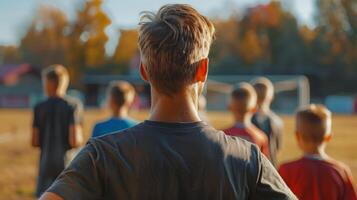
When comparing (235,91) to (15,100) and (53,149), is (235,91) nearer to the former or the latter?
(53,149)

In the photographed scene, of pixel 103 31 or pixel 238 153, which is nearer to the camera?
pixel 238 153

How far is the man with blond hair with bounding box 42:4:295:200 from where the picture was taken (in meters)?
1.61

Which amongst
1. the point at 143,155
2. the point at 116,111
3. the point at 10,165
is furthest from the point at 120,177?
the point at 10,165

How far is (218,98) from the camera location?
51656 mm

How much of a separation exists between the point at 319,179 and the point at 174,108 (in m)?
1.74

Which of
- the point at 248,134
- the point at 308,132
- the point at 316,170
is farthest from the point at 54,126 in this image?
the point at 316,170

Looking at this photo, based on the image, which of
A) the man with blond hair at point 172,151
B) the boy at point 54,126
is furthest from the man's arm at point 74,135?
the man with blond hair at point 172,151

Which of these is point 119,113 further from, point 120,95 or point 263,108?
point 263,108

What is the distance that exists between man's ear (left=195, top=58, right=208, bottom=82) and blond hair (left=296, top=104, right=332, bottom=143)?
72.1 inches

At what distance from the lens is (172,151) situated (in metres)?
1.64

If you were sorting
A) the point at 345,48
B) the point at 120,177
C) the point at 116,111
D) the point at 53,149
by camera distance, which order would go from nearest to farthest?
the point at 120,177
the point at 116,111
the point at 53,149
the point at 345,48

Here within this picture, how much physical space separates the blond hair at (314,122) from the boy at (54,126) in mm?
2768

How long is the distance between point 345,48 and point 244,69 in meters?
10.6

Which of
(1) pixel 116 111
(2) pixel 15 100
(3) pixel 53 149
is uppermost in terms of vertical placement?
(1) pixel 116 111
